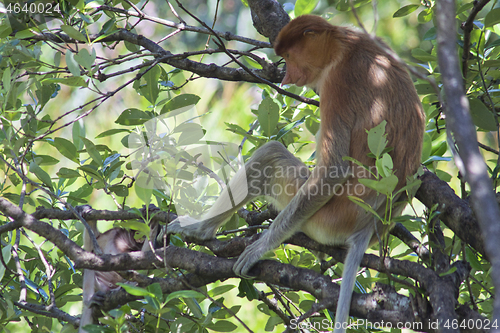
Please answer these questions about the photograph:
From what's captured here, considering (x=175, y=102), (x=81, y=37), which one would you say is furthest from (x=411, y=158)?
(x=81, y=37)

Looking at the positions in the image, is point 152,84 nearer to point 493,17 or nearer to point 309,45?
point 309,45

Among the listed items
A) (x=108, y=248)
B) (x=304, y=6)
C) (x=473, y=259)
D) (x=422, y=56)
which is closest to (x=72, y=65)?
(x=108, y=248)

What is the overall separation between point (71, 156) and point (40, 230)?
1.43 feet

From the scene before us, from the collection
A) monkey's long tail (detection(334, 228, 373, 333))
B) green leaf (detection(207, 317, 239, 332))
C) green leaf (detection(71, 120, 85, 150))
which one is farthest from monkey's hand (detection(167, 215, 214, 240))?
monkey's long tail (detection(334, 228, 373, 333))

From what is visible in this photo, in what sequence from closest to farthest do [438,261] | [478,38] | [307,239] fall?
[438,261], [478,38], [307,239]

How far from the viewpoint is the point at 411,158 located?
76.1 inches

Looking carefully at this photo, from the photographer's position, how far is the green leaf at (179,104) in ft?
6.66

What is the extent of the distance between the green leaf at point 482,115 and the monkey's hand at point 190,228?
4.41 feet

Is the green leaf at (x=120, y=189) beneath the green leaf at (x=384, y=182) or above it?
beneath

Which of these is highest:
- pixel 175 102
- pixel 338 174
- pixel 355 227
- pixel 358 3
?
pixel 358 3

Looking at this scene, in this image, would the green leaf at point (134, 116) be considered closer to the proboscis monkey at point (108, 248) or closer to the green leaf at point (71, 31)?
the green leaf at point (71, 31)

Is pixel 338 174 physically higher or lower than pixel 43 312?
higher

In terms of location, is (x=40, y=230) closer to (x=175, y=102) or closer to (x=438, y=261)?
(x=175, y=102)

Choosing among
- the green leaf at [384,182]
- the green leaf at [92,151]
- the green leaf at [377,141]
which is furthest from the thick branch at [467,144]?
the green leaf at [92,151]
